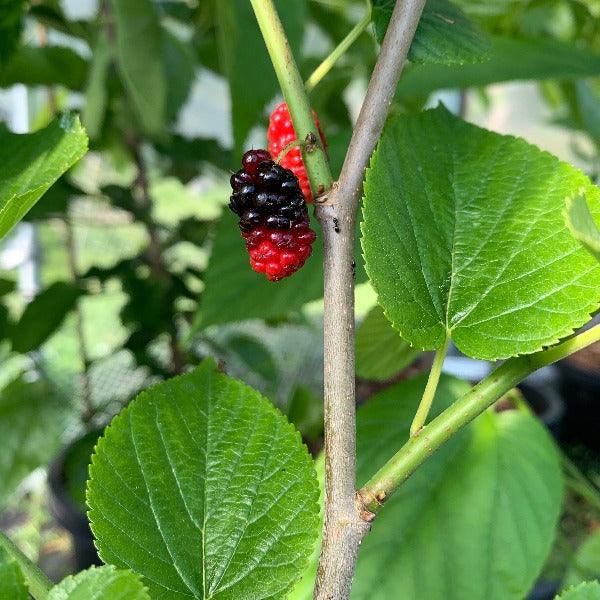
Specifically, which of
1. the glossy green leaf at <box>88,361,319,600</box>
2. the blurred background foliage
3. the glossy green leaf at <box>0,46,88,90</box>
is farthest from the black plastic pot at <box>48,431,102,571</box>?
the glossy green leaf at <box>88,361,319,600</box>

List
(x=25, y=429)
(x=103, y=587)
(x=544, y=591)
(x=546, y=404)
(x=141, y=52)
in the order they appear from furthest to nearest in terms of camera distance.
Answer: (x=546, y=404), (x=544, y=591), (x=25, y=429), (x=141, y=52), (x=103, y=587)

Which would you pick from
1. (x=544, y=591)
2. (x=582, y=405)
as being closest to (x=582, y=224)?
(x=544, y=591)

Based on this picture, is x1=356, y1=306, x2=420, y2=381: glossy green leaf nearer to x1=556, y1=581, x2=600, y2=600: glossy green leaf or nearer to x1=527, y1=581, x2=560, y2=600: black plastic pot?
x1=556, y1=581, x2=600, y2=600: glossy green leaf

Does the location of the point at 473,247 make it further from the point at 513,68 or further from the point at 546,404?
the point at 546,404

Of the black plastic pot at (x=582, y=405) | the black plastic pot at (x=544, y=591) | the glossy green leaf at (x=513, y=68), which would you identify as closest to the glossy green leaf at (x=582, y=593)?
the glossy green leaf at (x=513, y=68)

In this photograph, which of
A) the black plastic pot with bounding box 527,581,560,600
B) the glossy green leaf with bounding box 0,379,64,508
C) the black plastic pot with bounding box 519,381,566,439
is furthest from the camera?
the black plastic pot with bounding box 519,381,566,439

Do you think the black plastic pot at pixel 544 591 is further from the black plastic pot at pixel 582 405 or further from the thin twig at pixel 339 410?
the thin twig at pixel 339 410

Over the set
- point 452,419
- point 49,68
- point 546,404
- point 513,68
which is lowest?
point 546,404
